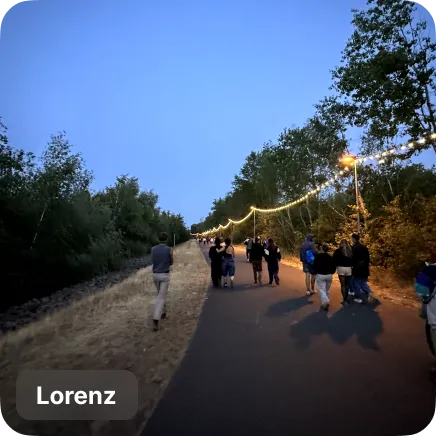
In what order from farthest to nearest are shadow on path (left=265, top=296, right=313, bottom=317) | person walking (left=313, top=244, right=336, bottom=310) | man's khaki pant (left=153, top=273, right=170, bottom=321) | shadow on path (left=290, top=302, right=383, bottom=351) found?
1. person walking (left=313, top=244, right=336, bottom=310)
2. shadow on path (left=265, top=296, right=313, bottom=317)
3. man's khaki pant (left=153, top=273, right=170, bottom=321)
4. shadow on path (left=290, top=302, right=383, bottom=351)

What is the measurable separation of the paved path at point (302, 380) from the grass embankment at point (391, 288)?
2.03 meters

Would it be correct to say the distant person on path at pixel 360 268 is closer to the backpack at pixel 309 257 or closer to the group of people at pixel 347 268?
the group of people at pixel 347 268

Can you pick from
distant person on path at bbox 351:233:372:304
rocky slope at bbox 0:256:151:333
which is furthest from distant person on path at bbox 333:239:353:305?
rocky slope at bbox 0:256:151:333

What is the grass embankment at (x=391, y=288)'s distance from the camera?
9.45 meters

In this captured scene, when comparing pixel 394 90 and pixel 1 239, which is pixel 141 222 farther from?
pixel 394 90

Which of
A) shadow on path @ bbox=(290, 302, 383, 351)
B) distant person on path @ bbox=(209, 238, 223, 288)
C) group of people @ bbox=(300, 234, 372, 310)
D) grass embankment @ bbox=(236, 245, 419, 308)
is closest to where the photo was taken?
shadow on path @ bbox=(290, 302, 383, 351)

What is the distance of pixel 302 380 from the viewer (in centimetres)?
412

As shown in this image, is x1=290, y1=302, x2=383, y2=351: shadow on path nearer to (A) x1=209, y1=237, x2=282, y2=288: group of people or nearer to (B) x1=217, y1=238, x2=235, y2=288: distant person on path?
(A) x1=209, y1=237, x2=282, y2=288: group of people

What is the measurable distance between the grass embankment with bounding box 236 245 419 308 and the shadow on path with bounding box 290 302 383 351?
6.17 feet

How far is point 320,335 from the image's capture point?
611 centimetres

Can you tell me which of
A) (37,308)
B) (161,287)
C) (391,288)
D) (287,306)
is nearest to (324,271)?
(287,306)

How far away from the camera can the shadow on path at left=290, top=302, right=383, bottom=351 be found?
5766mm

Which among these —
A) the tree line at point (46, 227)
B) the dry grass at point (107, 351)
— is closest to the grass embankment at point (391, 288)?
the dry grass at point (107, 351)

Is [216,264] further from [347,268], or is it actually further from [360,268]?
[360,268]
